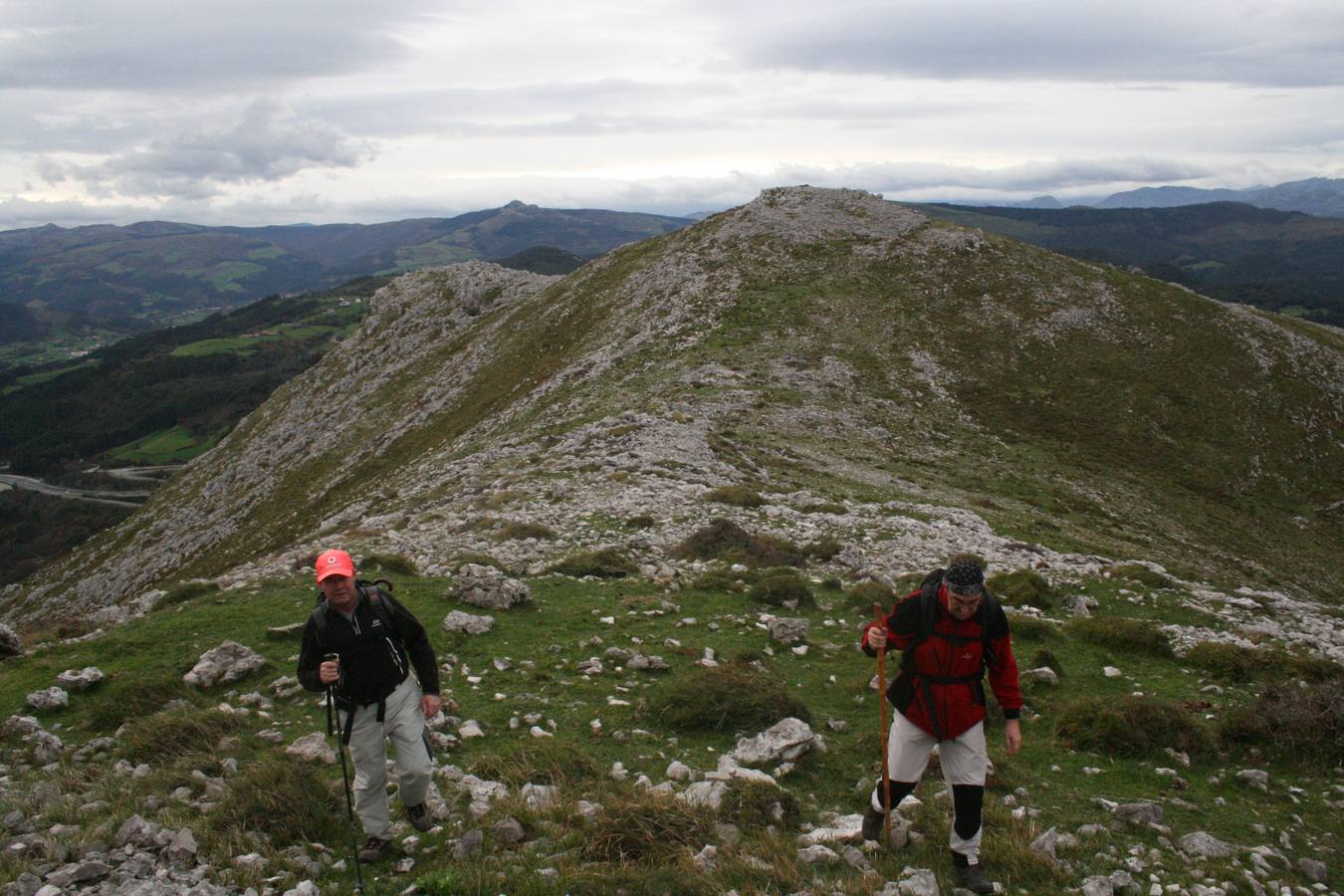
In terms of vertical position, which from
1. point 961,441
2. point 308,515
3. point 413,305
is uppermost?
point 413,305

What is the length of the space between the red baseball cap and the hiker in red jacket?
18.3 feet

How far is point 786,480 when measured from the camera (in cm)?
2923

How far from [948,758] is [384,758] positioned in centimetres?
590

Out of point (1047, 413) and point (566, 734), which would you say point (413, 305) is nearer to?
point (1047, 413)

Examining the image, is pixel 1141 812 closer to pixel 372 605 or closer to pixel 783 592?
pixel 372 605

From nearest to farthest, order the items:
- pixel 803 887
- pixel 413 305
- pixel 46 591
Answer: pixel 803 887 < pixel 46 591 < pixel 413 305

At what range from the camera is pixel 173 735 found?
9.95m

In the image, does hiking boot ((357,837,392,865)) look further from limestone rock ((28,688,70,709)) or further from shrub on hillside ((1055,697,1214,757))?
shrub on hillside ((1055,697,1214,757))

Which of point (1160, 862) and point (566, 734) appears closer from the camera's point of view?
point (1160, 862)

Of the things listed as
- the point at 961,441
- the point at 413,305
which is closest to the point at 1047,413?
the point at 961,441

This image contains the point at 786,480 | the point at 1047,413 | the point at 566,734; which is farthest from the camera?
the point at 1047,413

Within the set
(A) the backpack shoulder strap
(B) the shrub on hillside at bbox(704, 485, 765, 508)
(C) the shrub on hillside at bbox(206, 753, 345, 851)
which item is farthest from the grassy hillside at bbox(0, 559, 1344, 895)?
(B) the shrub on hillside at bbox(704, 485, 765, 508)

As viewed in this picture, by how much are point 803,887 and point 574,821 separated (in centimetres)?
254

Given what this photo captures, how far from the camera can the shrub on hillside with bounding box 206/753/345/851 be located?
7828 millimetres
